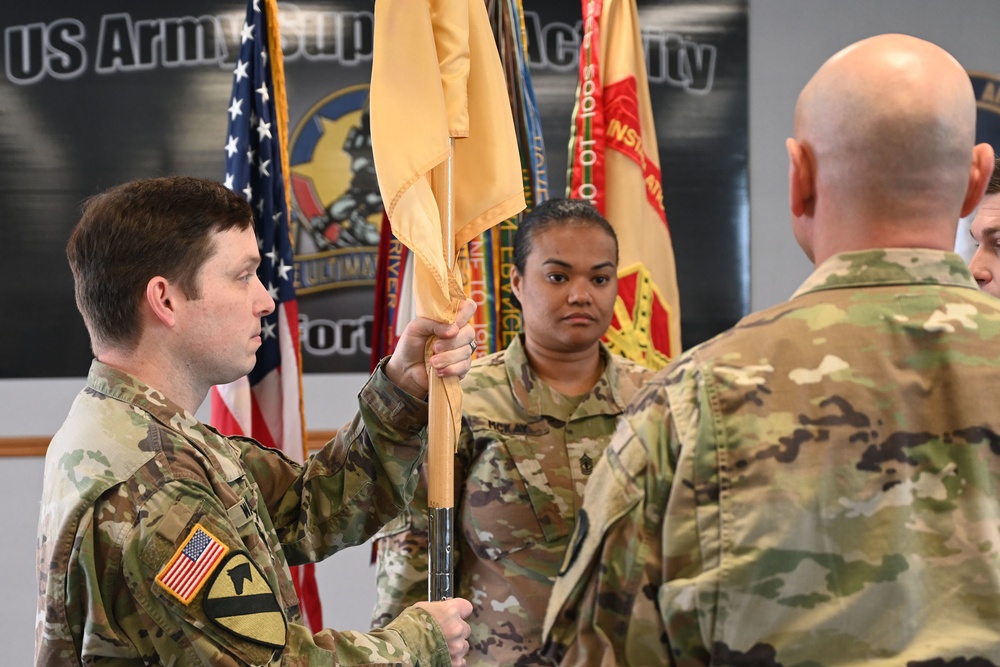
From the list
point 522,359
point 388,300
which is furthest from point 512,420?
point 388,300

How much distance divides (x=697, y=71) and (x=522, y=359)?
1.94 m

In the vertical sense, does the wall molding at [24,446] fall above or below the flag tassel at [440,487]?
below

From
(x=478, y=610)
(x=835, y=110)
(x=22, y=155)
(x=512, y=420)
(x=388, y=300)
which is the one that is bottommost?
(x=478, y=610)

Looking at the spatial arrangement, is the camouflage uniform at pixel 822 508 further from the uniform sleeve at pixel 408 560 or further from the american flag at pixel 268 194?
the american flag at pixel 268 194

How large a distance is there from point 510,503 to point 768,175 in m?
2.17

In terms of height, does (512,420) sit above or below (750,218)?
below

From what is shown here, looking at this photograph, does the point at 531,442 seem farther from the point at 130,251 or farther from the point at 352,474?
the point at 130,251

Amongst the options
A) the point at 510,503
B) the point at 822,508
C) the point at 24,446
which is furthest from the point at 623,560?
the point at 24,446

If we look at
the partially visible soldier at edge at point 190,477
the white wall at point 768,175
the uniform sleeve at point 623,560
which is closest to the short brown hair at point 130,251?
the partially visible soldier at edge at point 190,477

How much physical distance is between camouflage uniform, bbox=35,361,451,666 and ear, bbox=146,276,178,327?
0.10m

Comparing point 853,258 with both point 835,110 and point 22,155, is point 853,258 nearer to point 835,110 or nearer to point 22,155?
point 835,110

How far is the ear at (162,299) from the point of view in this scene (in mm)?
1303

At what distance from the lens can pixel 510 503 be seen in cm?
190

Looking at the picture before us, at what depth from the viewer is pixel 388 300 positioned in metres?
2.84
